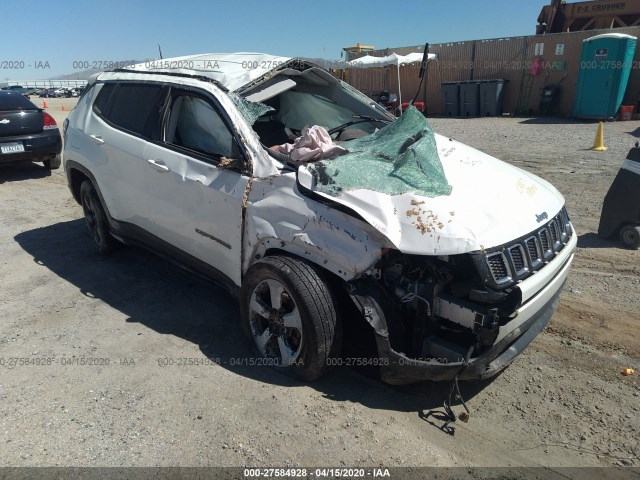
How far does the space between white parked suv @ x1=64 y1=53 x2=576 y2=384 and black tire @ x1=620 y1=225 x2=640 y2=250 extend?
7.28ft

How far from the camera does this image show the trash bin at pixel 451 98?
21.9 metres

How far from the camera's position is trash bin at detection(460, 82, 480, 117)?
21328mm

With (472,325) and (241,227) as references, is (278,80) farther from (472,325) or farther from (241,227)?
(472,325)

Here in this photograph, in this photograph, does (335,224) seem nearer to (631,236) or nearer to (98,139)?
(98,139)

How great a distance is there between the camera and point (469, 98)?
21.6m

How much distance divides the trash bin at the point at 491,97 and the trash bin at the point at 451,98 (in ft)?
3.69

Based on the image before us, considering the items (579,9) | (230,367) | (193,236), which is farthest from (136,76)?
(579,9)

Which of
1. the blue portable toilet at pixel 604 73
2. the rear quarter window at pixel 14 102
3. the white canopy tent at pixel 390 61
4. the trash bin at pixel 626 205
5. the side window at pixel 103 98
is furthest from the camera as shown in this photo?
the white canopy tent at pixel 390 61

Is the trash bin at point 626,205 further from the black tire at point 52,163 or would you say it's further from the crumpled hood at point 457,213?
the black tire at point 52,163

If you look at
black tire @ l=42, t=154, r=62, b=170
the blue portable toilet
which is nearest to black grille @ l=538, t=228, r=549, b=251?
black tire @ l=42, t=154, r=62, b=170

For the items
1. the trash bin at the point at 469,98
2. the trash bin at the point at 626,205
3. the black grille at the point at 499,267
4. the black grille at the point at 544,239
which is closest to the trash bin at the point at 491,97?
the trash bin at the point at 469,98

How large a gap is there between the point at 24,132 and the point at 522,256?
30.6ft

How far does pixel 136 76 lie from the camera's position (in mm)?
4684

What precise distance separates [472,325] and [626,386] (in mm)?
1315
